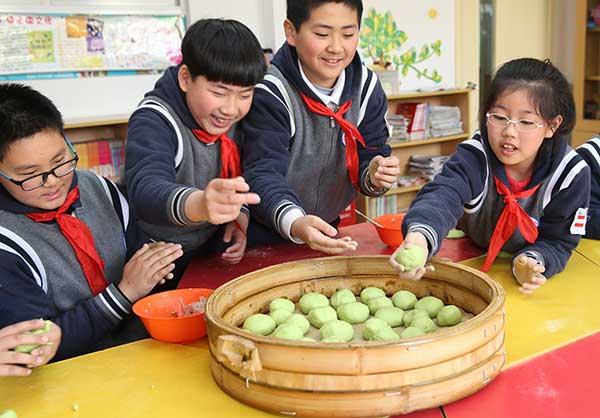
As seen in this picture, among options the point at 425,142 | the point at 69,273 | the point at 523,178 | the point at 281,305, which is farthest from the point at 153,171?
the point at 425,142

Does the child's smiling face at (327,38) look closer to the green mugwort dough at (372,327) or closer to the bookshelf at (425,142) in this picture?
the green mugwort dough at (372,327)

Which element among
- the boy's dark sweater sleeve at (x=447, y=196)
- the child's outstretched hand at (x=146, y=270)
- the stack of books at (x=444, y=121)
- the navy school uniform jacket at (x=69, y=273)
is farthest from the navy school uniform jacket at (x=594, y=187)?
the stack of books at (x=444, y=121)

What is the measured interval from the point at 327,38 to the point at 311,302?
0.79m

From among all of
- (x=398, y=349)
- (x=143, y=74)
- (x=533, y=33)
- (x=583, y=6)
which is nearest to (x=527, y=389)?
(x=398, y=349)

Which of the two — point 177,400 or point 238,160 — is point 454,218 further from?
point 177,400

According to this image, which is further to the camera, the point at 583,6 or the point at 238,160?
the point at 583,6

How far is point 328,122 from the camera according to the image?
1.77 m

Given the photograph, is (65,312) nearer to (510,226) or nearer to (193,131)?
(193,131)

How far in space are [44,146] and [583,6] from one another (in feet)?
17.1

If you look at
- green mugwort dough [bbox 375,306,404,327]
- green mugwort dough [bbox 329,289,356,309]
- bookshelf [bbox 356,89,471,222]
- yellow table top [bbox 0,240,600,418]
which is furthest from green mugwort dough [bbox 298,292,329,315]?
bookshelf [bbox 356,89,471,222]

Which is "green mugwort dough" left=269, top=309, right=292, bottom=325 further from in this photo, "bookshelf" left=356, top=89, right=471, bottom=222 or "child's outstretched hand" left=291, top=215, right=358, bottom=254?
"bookshelf" left=356, top=89, right=471, bottom=222

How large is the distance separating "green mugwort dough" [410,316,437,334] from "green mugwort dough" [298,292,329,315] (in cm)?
20

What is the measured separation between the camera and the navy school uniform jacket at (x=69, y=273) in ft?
4.05

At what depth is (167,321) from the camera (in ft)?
3.68
